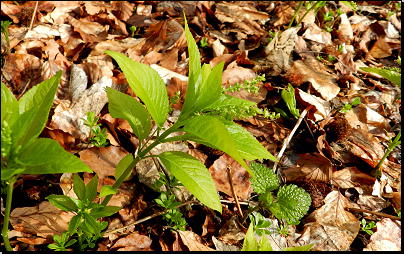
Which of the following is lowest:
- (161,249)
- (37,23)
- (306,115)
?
(161,249)

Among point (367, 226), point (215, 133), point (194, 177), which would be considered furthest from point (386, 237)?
point (215, 133)

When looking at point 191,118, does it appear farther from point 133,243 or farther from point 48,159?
point 133,243

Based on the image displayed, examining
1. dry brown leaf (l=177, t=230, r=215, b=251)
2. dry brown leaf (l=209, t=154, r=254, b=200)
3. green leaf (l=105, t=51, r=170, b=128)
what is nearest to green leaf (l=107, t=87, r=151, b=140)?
green leaf (l=105, t=51, r=170, b=128)

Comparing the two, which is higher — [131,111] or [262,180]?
[131,111]

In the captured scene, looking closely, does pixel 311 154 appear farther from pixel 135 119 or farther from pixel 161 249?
pixel 135 119

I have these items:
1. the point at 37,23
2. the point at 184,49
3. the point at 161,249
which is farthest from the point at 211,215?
the point at 37,23

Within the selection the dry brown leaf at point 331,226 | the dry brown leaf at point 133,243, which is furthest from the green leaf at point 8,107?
the dry brown leaf at point 331,226

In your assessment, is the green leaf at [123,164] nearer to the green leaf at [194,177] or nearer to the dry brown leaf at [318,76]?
the green leaf at [194,177]
